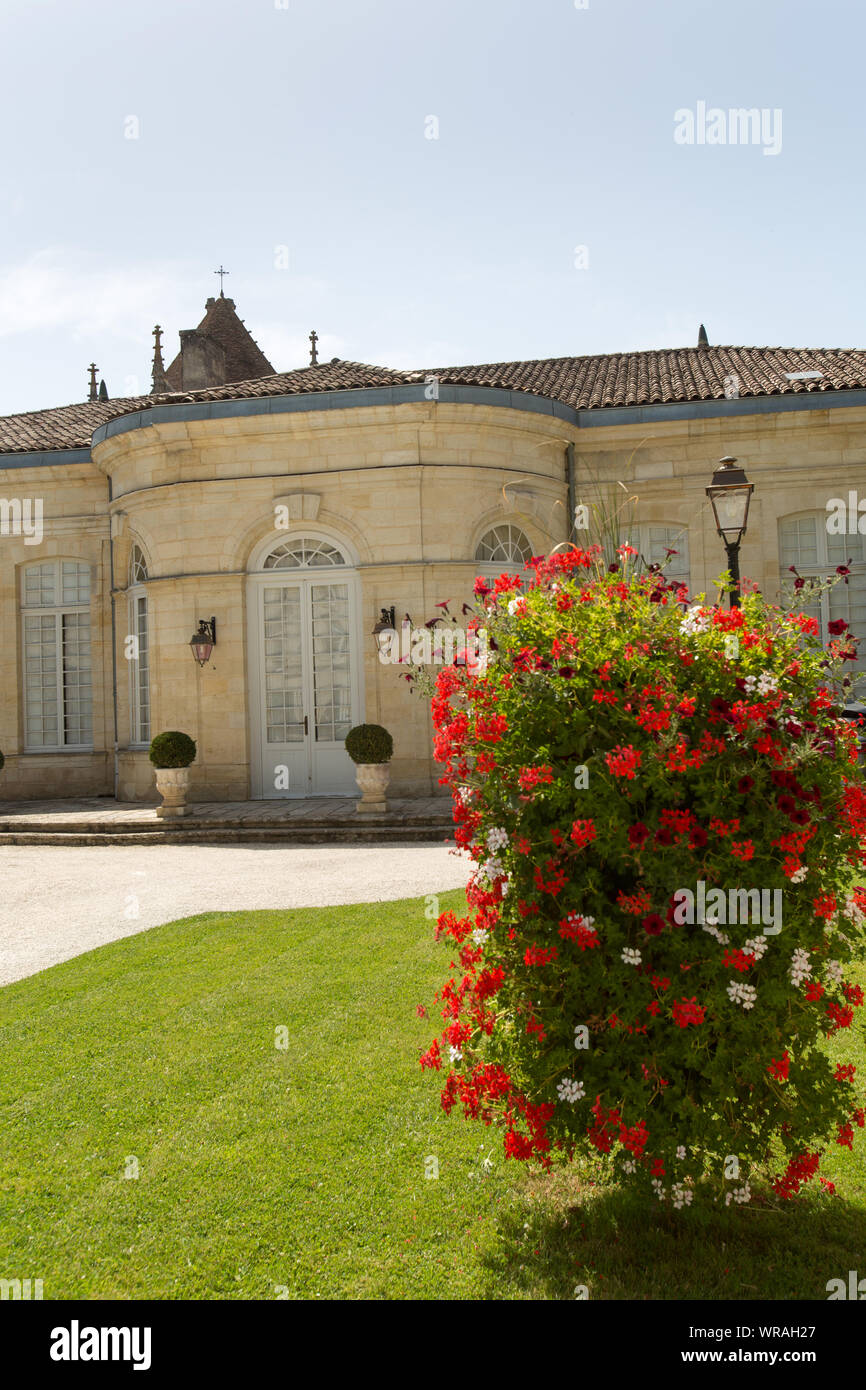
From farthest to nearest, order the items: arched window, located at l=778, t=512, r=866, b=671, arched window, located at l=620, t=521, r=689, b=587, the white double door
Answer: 1. arched window, located at l=620, t=521, r=689, b=587
2. arched window, located at l=778, t=512, r=866, b=671
3. the white double door

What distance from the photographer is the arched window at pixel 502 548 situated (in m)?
15.2

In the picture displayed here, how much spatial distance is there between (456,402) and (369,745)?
512 centimetres

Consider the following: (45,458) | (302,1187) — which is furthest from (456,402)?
(302,1187)

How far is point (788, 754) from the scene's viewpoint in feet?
10.2

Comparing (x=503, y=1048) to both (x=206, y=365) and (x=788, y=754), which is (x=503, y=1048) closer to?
(x=788, y=754)

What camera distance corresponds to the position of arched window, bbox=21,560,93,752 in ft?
59.6

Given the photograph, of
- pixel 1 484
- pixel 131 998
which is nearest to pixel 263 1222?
pixel 131 998

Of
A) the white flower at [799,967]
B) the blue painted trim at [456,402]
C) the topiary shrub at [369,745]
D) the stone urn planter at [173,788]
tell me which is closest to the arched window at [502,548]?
the blue painted trim at [456,402]

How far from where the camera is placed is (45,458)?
17875 millimetres

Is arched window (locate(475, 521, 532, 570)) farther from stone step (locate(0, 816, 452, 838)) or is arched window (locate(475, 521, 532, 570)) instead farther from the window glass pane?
the window glass pane

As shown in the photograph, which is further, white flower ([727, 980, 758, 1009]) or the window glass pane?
the window glass pane

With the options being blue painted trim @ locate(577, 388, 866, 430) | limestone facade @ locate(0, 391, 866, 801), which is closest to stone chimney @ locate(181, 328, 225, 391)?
limestone facade @ locate(0, 391, 866, 801)

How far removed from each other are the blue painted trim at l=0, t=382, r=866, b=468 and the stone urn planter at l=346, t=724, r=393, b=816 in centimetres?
486

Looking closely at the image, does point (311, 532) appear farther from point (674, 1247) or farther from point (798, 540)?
point (674, 1247)
